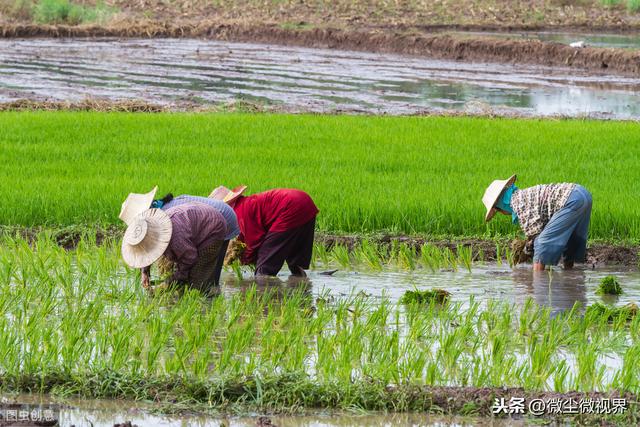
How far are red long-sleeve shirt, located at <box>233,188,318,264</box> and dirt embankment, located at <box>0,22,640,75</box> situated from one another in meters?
14.9

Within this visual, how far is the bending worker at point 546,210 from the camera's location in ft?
21.9

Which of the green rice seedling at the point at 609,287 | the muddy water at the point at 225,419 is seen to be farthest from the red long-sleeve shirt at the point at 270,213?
the muddy water at the point at 225,419

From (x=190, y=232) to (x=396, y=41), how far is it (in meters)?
18.6

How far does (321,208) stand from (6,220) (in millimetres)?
2261

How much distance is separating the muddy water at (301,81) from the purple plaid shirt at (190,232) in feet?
28.5

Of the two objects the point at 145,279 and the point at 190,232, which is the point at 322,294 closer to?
the point at 190,232

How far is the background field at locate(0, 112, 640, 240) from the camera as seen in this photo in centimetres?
780

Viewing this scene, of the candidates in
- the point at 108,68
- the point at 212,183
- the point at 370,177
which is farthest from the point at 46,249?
the point at 108,68

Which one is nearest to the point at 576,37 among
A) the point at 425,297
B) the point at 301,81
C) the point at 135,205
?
the point at 301,81

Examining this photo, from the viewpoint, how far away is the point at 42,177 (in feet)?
28.9

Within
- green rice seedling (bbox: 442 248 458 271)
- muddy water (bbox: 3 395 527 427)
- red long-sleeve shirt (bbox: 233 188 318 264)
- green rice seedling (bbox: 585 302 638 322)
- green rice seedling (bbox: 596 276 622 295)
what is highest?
red long-sleeve shirt (bbox: 233 188 318 264)

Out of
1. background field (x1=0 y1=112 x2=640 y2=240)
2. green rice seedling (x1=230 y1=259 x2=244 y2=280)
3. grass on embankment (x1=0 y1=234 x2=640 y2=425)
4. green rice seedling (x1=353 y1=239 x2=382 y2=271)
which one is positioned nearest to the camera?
grass on embankment (x1=0 y1=234 x2=640 y2=425)

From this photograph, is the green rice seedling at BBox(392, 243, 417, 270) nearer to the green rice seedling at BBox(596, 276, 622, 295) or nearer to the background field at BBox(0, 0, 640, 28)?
the green rice seedling at BBox(596, 276, 622, 295)

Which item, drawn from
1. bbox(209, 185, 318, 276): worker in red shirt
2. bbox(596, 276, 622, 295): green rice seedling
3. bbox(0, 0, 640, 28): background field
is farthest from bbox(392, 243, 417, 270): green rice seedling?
bbox(0, 0, 640, 28): background field
